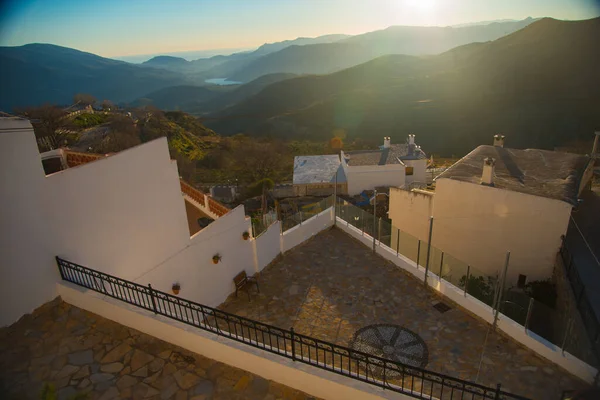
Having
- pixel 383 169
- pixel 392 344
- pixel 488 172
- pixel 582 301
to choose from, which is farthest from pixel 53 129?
pixel 582 301

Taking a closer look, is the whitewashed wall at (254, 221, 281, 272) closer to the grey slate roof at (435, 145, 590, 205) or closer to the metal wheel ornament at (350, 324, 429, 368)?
the metal wheel ornament at (350, 324, 429, 368)

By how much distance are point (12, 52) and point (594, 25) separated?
198486mm

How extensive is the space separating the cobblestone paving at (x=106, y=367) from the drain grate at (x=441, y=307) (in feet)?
17.9

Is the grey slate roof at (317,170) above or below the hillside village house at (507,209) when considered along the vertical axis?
below

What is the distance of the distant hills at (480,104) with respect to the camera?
6950cm

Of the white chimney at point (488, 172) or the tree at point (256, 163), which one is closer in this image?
the white chimney at point (488, 172)

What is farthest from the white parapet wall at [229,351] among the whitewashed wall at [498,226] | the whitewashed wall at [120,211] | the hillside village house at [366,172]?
the hillside village house at [366,172]

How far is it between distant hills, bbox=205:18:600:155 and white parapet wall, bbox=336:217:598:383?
59.5m

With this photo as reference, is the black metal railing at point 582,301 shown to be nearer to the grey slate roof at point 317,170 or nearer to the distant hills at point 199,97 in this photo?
the grey slate roof at point 317,170

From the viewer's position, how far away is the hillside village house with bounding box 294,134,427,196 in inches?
1283

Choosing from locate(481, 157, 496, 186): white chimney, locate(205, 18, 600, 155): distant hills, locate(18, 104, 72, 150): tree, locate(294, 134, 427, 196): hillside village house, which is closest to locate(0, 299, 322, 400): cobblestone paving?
locate(481, 157, 496, 186): white chimney

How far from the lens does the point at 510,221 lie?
39.1ft

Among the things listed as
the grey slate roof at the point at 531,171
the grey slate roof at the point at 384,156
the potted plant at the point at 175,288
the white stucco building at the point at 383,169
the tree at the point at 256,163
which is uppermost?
the grey slate roof at the point at 531,171

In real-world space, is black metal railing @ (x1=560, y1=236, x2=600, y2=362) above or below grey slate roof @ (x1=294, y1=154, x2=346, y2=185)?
above
